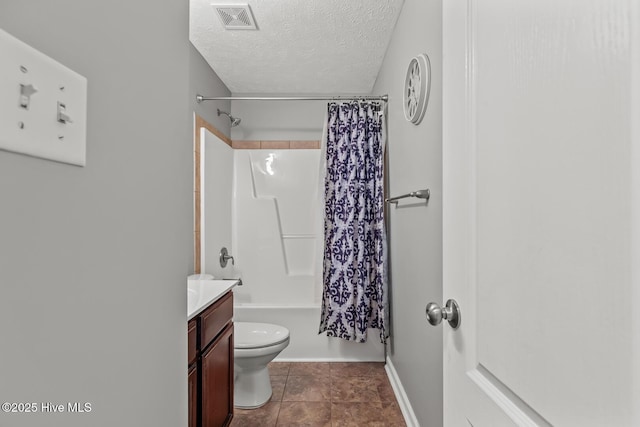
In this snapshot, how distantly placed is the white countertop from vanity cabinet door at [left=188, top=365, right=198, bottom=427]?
218 millimetres

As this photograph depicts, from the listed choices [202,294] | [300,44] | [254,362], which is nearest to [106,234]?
[202,294]

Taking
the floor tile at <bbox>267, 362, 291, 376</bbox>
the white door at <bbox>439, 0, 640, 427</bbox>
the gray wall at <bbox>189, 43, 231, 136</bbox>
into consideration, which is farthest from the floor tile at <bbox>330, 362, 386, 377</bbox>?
the gray wall at <bbox>189, 43, 231, 136</bbox>

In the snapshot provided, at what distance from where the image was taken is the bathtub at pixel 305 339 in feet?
9.42

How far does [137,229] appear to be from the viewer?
0.56 metres

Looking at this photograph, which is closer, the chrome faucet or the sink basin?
the sink basin

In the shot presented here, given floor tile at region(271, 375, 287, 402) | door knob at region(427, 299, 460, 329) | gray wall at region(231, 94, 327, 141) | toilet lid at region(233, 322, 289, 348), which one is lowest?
floor tile at region(271, 375, 287, 402)

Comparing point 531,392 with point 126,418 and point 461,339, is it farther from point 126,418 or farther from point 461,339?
point 126,418

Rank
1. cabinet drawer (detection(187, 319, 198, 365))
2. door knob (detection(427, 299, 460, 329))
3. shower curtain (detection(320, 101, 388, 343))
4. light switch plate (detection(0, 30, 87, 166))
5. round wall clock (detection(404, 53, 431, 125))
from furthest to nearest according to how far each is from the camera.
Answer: shower curtain (detection(320, 101, 388, 343)) → round wall clock (detection(404, 53, 431, 125)) → cabinet drawer (detection(187, 319, 198, 365)) → door knob (detection(427, 299, 460, 329)) → light switch plate (detection(0, 30, 87, 166))

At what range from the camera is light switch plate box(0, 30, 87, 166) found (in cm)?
32

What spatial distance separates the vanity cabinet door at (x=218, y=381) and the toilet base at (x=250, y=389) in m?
0.32

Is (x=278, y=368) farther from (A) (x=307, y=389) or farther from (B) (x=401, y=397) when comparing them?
(B) (x=401, y=397)

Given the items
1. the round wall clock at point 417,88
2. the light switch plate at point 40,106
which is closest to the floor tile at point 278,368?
the round wall clock at point 417,88

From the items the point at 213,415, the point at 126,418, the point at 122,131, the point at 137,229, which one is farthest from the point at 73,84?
the point at 213,415

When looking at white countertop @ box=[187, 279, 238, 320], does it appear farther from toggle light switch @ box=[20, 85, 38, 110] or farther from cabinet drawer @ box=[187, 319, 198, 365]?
toggle light switch @ box=[20, 85, 38, 110]
